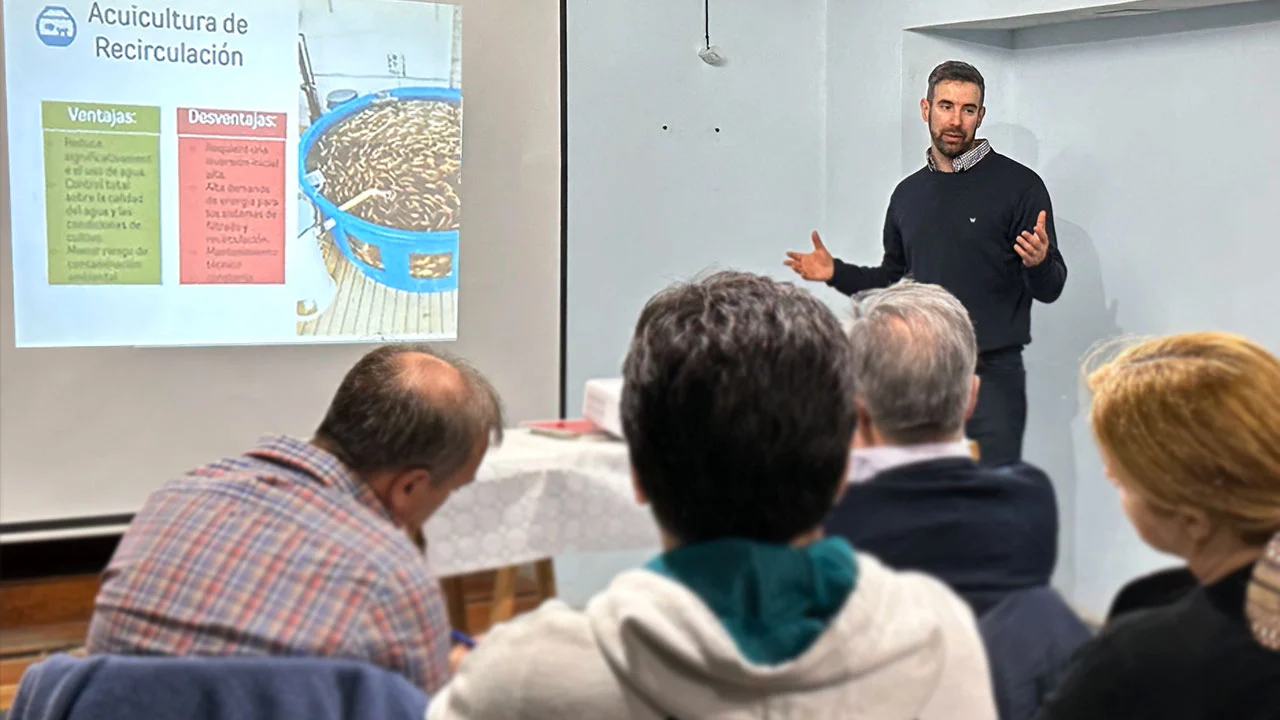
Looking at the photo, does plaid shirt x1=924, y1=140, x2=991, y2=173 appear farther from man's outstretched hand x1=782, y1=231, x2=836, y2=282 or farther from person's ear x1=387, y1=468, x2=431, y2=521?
person's ear x1=387, y1=468, x2=431, y2=521

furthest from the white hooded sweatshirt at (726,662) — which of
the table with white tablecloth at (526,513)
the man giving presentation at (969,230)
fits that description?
the man giving presentation at (969,230)

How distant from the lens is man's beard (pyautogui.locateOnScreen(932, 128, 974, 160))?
1.72m

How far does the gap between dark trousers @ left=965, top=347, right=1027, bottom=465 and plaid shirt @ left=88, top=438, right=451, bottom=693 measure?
1.31 ft

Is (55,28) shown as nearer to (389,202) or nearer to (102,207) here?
(102,207)

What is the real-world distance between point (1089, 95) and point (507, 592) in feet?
4.95

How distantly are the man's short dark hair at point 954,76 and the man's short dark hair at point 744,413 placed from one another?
120 cm

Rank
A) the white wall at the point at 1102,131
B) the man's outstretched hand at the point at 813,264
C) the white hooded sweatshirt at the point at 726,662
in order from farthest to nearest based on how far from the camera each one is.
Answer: the white wall at the point at 1102,131 → the man's outstretched hand at the point at 813,264 → the white hooded sweatshirt at the point at 726,662

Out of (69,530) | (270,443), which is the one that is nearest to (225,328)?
(69,530)

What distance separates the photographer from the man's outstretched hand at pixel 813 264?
1.37 meters

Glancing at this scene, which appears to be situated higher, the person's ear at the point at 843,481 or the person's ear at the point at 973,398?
the person's ear at the point at 973,398

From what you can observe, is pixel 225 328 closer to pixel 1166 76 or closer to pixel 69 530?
pixel 69 530

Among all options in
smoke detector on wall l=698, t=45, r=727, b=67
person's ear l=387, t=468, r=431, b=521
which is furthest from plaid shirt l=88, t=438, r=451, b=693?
smoke detector on wall l=698, t=45, r=727, b=67

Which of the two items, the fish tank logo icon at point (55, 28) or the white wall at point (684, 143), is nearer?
the white wall at point (684, 143)

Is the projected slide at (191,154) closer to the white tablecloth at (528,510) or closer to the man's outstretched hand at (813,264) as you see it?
the man's outstretched hand at (813,264)
